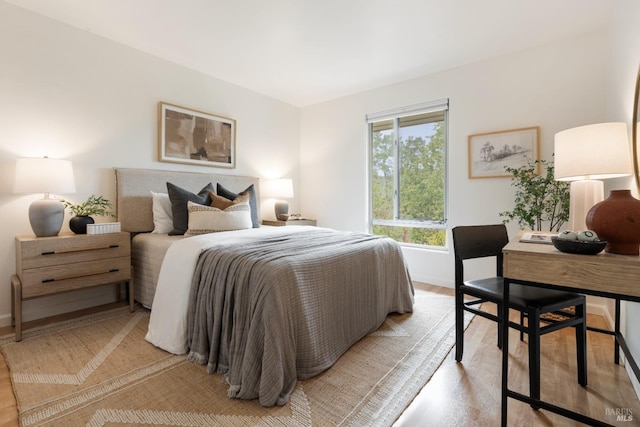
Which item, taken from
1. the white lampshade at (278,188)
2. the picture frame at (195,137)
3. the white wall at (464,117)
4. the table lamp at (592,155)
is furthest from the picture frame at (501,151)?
the picture frame at (195,137)

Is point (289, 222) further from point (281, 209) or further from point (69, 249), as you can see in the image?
point (69, 249)

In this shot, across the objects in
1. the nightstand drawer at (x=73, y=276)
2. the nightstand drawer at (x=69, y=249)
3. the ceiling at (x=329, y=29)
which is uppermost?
the ceiling at (x=329, y=29)

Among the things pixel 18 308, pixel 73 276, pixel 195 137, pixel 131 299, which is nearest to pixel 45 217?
pixel 73 276

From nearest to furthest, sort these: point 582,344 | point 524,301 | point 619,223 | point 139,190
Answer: point 619,223
point 524,301
point 582,344
point 139,190

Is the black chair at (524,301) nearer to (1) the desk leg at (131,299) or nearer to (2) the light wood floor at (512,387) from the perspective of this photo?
(2) the light wood floor at (512,387)

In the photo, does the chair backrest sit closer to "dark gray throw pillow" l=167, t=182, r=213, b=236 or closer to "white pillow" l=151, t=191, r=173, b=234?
"dark gray throw pillow" l=167, t=182, r=213, b=236

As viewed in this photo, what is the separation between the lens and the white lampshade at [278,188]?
4.18 metres

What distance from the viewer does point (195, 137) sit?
11.5ft

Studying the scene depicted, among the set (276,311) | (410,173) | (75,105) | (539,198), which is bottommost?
(276,311)

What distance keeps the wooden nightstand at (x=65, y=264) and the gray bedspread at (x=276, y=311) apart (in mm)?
1123

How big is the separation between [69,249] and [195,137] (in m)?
1.73

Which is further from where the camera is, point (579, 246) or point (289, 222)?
point (289, 222)

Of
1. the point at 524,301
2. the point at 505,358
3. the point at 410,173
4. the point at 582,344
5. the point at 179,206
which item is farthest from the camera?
the point at 410,173

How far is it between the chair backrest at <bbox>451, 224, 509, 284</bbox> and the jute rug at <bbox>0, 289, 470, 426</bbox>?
669 mm
